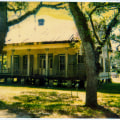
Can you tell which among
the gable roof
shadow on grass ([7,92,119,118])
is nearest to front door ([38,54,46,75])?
the gable roof

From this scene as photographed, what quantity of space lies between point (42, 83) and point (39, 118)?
6.86 m

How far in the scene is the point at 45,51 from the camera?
1322cm

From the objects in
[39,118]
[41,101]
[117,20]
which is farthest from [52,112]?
[117,20]

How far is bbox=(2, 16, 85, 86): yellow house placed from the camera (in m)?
10.3

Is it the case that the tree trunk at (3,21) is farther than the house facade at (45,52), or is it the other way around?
the house facade at (45,52)

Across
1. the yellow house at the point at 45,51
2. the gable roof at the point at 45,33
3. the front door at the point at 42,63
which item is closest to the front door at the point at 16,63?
the yellow house at the point at 45,51

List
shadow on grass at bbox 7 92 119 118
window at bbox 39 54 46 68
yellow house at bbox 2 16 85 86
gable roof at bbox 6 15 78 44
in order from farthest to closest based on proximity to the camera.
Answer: window at bbox 39 54 46 68 < gable roof at bbox 6 15 78 44 < yellow house at bbox 2 16 85 86 < shadow on grass at bbox 7 92 119 118

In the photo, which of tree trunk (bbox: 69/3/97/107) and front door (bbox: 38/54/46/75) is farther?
front door (bbox: 38/54/46/75)

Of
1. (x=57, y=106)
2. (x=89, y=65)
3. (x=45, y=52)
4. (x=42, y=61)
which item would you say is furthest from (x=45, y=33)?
(x=57, y=106)

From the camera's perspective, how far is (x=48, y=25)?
11141mm

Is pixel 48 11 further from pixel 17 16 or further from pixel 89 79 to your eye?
pixel 89 79

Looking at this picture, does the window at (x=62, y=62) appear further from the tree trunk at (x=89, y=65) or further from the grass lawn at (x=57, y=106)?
the tree trunk at (x=89, y=65)

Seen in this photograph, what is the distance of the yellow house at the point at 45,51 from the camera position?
33.7 feet

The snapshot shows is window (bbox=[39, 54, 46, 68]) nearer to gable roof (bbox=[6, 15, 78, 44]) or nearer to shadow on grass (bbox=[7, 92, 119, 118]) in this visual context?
gable roof (bbox=[6, 15, 78, 44])
